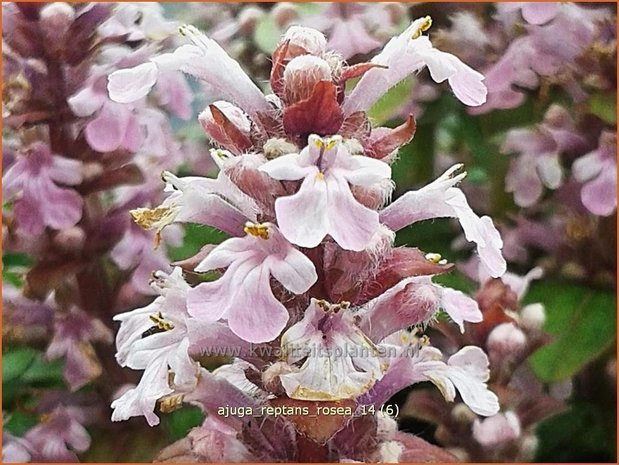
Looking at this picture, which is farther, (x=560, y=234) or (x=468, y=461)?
(x=560, y=234)

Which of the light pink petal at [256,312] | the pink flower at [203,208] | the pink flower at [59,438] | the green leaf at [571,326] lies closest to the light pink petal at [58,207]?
the pink flower at [59,438]

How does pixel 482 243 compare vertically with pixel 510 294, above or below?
above

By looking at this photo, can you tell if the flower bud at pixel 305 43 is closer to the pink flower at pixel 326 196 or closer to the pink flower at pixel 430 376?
the pink flower at pixel 326 196

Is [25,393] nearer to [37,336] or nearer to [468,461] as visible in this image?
[37,336]

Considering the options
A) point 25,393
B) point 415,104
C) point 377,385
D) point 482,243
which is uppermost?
point 482,243

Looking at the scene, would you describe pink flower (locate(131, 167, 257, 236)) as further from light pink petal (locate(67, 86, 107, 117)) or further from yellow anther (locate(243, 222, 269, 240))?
light pink petal (locate(67, 86, 107, 117))

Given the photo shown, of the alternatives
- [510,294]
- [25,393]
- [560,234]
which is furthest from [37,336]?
[560,234]

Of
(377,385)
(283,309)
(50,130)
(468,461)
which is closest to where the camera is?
(283,309)
